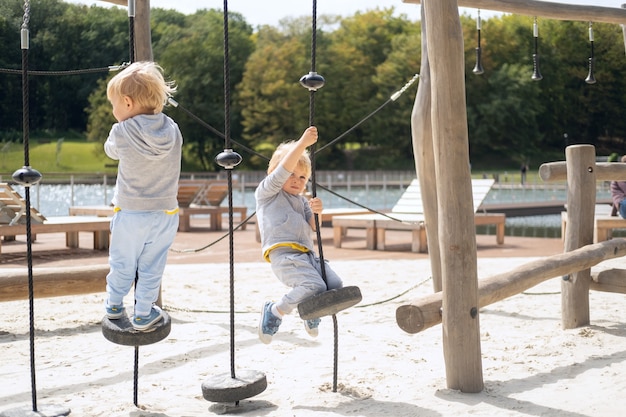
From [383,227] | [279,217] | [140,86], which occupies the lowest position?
[383,227]

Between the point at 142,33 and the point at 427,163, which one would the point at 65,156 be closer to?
the point at 142,33

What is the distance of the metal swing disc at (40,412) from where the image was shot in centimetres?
Result: 409

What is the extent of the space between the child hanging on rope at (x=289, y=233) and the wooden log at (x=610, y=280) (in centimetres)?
284

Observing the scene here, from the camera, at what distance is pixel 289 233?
15.1 ft

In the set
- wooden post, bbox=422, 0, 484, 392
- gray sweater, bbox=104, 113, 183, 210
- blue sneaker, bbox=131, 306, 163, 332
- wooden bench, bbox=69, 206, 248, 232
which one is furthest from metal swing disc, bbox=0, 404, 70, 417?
wooden bench, bbox=69, 206, 248, 232

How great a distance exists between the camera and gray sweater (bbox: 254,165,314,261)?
459 cm

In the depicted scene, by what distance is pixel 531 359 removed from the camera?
5551 mm

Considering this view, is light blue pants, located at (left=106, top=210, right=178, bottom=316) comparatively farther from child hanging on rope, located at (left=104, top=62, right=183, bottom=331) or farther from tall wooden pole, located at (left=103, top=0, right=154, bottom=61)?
tall wooden pole, located at (left=103, top=0, right=154, bottom=61)

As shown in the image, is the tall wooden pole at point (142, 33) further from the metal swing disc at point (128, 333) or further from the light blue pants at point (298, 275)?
the metal swing disc at point (128, 333)

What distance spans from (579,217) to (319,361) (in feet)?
8.04

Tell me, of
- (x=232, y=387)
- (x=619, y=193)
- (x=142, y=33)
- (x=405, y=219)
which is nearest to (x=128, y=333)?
(x=232, y=387)

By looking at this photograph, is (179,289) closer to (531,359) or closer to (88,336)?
(88,336)

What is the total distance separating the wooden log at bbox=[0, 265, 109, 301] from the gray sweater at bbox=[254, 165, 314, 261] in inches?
101

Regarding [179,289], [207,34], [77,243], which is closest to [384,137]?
[207,34]
